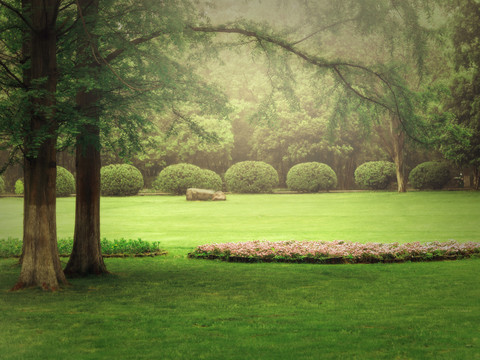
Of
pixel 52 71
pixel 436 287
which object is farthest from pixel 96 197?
pixel 436 287

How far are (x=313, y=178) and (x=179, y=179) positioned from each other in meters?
8.41

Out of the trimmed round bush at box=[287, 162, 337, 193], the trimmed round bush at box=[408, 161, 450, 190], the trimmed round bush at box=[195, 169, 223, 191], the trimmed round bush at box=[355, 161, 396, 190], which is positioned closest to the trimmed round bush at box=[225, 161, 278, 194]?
the trimmed round bush at box=[195, 169, 223, 191]

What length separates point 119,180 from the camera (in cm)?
3178

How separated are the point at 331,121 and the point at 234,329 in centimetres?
708

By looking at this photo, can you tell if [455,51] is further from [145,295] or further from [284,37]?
[145,295]

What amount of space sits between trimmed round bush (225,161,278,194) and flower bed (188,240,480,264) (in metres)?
22.1

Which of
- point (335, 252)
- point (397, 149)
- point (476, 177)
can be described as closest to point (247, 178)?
point (397, 149)

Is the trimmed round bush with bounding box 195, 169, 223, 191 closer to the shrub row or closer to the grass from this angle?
the shrub row

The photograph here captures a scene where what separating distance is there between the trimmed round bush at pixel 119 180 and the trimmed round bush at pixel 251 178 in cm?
614

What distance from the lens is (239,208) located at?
81.1 ft

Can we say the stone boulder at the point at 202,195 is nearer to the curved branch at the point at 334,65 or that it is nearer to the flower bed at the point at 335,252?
the flower bed at the point at 335,252

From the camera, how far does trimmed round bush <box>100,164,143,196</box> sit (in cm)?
3164

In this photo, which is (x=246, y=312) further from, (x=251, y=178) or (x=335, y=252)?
(x=251, y=178)

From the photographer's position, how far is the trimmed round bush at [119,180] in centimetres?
3164
